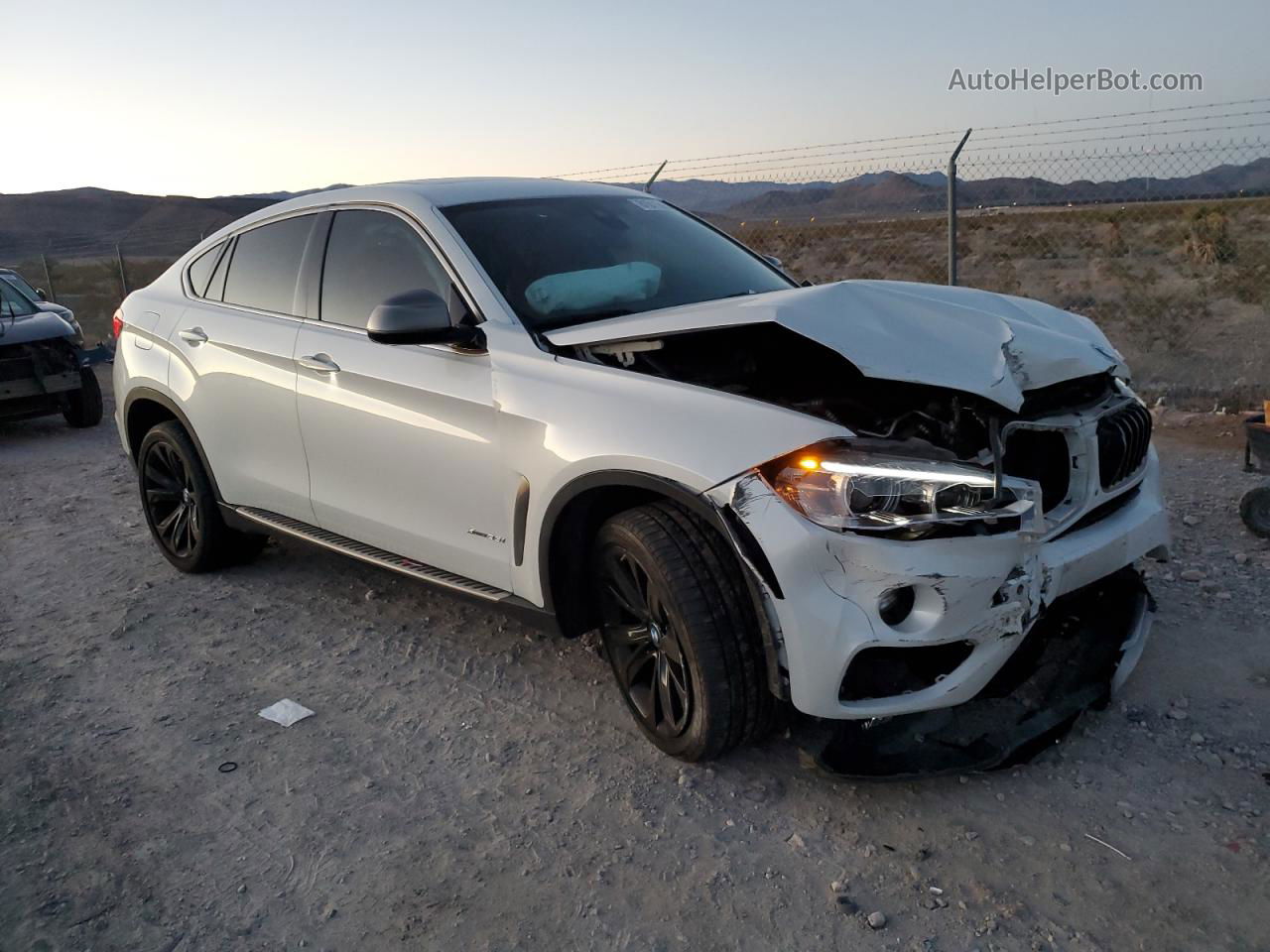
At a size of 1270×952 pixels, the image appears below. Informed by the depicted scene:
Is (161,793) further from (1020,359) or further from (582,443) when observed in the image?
(1020,359)

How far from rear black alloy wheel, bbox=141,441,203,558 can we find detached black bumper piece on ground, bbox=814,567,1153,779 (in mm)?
3540

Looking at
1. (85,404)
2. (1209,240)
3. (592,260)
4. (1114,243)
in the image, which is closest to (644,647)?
(592,260)

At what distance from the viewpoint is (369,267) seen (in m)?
4.18

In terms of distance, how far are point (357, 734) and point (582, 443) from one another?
139 cm

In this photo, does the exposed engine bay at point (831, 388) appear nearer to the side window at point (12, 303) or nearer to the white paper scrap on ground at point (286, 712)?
the white paper scrap on ground at point (286, 712)

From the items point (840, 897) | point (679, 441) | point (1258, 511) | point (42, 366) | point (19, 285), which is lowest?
point (840, 897)

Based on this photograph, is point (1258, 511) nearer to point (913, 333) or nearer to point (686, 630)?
point (913, 333)

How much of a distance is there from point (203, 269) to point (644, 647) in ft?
10.6

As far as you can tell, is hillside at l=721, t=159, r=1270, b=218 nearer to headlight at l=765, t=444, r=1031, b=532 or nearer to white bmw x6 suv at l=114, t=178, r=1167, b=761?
white bmw x6 suv at l=114, t=178, r=1167, b=761

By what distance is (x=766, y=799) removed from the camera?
3113mm

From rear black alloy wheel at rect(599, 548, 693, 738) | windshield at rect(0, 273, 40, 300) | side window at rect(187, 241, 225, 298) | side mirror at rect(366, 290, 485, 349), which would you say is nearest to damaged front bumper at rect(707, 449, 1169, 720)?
rear black alloy wheel at rect(599, 548, 693, 738)

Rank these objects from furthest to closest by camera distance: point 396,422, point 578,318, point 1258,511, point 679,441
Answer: point 1258,511
point 396,422
point 578,318
point 679,441

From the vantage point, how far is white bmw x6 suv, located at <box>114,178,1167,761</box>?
9.14 ft

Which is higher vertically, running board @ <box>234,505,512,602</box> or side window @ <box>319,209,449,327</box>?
side window @ <box>319,209,449,327</box>
